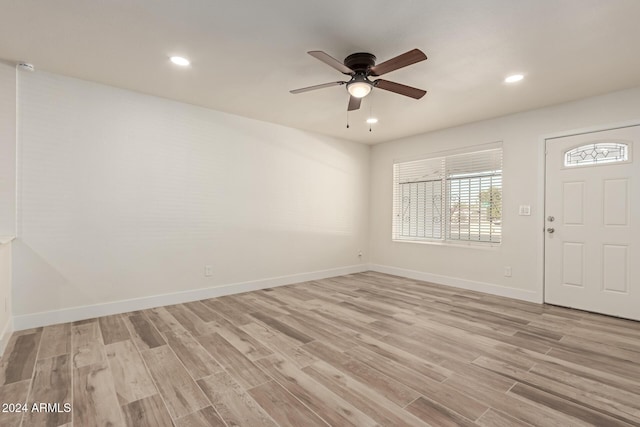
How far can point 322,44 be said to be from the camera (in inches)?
97.7

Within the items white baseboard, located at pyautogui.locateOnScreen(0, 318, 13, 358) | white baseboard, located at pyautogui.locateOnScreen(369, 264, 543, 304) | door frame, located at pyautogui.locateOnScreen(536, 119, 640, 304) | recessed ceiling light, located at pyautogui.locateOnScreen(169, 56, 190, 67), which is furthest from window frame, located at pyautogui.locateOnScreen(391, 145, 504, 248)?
white baseboard, located at pyautogui.locateOnScreen(0, 318, 13, 358)

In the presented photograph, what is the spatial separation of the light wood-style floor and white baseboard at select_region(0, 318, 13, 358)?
7 centimetres

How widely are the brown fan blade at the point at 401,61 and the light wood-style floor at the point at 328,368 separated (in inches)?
89.2

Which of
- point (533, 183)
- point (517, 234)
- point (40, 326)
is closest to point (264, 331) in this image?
point (40, 326)

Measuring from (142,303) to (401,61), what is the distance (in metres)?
3.69

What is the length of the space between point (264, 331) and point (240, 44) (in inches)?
101

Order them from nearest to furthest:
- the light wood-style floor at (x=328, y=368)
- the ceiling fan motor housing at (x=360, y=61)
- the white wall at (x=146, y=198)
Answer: the light wood-style floor at (x=328, y=368) → the ceiling fan motor housing at (x=360, y=61) → the white wall at (x=146, y=198)

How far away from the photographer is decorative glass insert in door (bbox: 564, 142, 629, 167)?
344 centimetres

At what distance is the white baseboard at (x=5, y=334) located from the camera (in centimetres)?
240

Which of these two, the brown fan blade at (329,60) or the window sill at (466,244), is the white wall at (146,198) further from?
the brown fan blade at (329,60)

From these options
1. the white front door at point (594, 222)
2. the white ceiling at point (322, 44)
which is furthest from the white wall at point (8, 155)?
the white front door at point (594, 222)

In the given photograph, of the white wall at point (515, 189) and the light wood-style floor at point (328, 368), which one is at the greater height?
the white wall at point (515, 189)

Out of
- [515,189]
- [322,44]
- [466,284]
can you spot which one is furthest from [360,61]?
[466,284]

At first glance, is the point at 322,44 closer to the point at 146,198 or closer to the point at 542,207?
the point at 146,198
